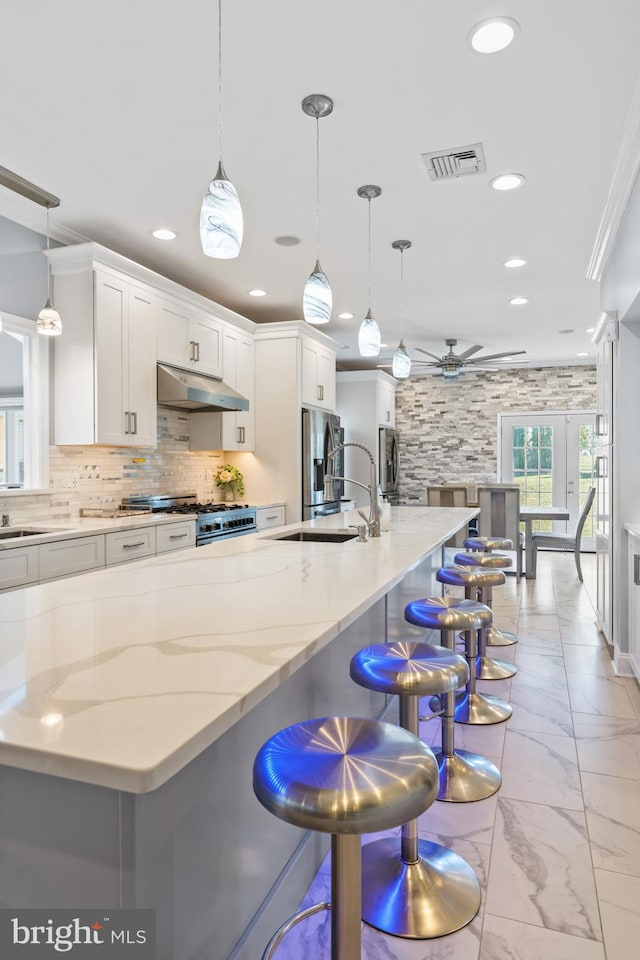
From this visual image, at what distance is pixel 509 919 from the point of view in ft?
5.36

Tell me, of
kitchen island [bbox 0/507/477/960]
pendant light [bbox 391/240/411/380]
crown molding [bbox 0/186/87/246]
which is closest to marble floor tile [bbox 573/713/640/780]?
kitchen island [bbox 0/507/477/960]

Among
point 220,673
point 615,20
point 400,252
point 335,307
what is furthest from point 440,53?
point 335,307

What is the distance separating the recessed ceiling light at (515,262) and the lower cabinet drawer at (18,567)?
372 cm

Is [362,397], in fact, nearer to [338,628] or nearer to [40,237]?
[40,237]

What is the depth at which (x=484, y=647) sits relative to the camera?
3.52 meters

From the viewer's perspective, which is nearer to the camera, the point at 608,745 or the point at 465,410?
the point at 608,745

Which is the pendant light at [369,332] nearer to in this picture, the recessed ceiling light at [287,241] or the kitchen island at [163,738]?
the recessed ceiling light at [287,241]

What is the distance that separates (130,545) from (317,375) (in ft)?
9.98

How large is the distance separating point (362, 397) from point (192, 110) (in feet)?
18.5

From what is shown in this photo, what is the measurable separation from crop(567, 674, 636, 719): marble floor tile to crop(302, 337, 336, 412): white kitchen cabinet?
338 cm

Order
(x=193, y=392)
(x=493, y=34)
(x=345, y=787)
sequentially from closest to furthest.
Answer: (x=345, y=787)
(x=493, y=34)
(x=193, y=392)

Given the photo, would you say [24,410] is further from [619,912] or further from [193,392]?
[619,912]

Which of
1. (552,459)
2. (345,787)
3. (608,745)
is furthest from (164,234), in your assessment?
(552,459)

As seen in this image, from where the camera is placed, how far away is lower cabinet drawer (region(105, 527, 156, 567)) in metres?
3.39
